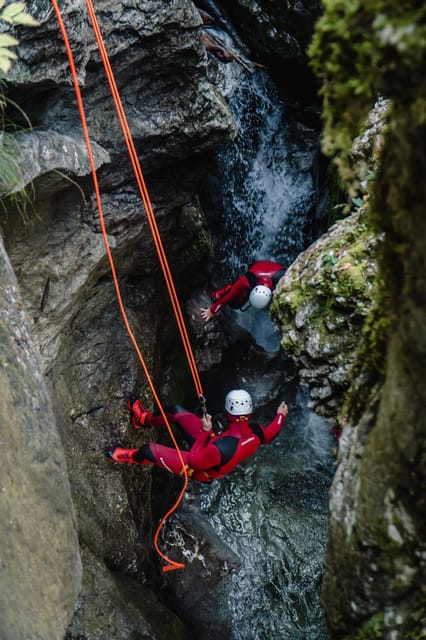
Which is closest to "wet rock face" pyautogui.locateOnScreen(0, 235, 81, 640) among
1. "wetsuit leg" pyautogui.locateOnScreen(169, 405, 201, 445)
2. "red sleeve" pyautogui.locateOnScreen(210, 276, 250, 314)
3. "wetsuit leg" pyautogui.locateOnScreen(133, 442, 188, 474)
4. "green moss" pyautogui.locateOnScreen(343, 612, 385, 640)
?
"green moss" pyautogui.locateOnScreen(343, 612, 385, 640)

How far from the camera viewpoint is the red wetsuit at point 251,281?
7238 mm

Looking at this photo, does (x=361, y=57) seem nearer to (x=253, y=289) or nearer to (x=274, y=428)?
(x=274, y=428)

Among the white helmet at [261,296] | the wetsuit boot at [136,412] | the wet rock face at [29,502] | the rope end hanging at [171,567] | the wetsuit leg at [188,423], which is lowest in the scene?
the rope end hanging at [171,567]

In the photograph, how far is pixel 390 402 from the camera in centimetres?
257

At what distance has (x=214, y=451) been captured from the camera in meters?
5.69

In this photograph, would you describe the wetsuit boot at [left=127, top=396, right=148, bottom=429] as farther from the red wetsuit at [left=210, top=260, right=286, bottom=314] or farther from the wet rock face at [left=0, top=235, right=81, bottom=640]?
the wet rock face at [left=0, top=235, right=81, bottom=640]

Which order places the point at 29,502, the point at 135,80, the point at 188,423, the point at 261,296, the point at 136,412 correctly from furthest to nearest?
the point at 261,296 → the point at 136,412 → the point at 188,423 → the point at 135,80 → the point at 29,502

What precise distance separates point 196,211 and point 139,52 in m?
2.53

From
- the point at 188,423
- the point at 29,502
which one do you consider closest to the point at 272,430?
the point at 188,423

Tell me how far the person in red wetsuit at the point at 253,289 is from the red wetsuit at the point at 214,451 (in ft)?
4.95

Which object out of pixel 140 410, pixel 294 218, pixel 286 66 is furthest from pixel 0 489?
pixel 286 66

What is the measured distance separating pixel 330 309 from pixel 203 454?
79.6 inches

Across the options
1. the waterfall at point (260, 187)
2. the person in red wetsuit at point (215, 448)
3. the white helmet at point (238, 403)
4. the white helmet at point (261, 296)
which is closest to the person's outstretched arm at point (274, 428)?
the person in red wetsuit at point (215, 448)

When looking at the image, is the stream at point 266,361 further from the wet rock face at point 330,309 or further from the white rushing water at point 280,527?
the wet rock face at point 330,309
